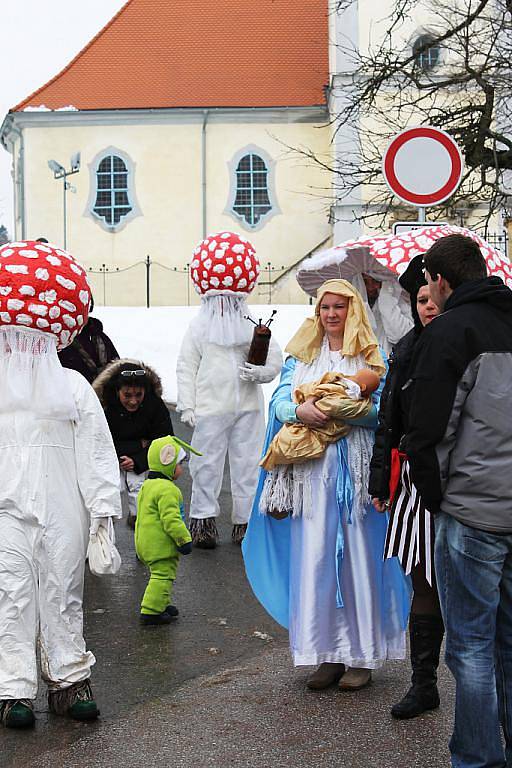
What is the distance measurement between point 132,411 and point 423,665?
13.2 ft

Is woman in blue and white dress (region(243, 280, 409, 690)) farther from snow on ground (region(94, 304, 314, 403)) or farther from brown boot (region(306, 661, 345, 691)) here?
snow on ground (region(94, 304, 314, 403))

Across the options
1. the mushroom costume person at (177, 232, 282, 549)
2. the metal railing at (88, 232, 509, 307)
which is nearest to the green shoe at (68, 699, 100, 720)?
the mushroom costume person at (177, 232, 282, 549)

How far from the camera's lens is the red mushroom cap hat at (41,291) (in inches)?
210

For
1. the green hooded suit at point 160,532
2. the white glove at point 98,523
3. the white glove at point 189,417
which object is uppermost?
the white glove at point 98,523

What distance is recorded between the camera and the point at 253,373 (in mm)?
9484

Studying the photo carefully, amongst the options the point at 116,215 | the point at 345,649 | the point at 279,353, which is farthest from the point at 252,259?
the point at 116,215

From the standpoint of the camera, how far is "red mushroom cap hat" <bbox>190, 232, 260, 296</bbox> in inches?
376

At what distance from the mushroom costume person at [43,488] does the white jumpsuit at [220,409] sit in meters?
4.06

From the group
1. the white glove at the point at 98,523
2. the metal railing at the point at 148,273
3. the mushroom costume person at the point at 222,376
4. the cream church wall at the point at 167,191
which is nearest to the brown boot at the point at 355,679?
the white glove at the point at 98,523

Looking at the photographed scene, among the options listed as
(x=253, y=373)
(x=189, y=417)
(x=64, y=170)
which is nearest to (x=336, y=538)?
(x=253, y=373)

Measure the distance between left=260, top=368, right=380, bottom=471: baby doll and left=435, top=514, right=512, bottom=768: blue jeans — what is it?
1.57 metres

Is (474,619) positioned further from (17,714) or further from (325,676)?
(17,714)

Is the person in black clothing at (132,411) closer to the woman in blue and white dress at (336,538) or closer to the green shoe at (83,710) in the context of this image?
the woman in blue and white dress at (336,538)

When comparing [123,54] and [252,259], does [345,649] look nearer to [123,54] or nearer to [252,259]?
[252,259]
